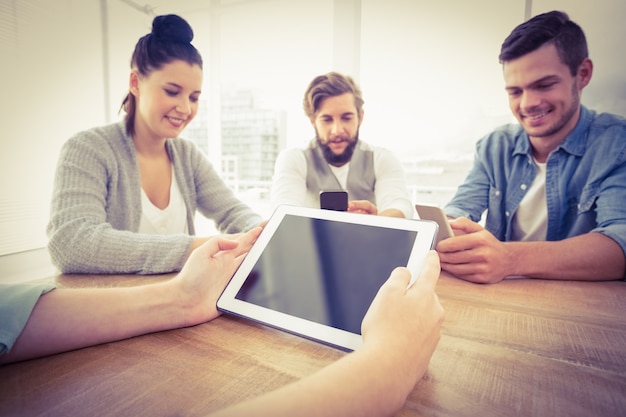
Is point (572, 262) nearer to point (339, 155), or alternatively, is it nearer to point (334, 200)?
point (334, 200)

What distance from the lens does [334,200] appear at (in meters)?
0.65

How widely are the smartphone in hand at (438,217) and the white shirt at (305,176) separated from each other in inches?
30.5

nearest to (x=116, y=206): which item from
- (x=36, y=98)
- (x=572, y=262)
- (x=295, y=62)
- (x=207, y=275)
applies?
(x=207, y=275)

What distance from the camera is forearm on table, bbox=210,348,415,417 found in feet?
0.80

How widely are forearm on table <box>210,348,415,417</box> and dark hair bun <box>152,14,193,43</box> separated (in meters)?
1.33

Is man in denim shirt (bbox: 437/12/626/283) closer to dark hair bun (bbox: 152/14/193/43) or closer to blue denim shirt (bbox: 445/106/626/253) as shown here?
blue denim shirt (bbox: 445/106/626/253)

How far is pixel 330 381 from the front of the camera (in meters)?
0.28

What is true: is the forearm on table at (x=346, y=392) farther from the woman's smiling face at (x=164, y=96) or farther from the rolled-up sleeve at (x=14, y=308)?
the woman's smiling face at (x=164, y=96)

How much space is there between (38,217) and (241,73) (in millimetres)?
2341

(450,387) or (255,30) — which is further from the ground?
(255,30)

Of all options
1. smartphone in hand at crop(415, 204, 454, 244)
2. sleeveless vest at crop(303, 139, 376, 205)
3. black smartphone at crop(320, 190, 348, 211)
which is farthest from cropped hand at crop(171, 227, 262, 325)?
sleeveless vest at crop(303, 139, 376, 205)

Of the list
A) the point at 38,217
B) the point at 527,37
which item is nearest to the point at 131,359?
the point at 527,37

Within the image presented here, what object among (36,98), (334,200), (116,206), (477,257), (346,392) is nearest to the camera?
(346,392)

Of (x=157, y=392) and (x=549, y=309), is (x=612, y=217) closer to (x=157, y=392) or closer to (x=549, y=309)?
(x=549, y=309)
